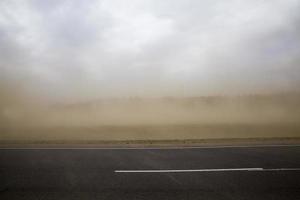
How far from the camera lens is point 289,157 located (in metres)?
12.8

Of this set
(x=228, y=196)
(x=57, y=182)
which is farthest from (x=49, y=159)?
(x=228, y=196)

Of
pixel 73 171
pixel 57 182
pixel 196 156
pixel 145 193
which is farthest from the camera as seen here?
pixel 196 156

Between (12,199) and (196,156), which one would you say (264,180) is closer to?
(196,156)

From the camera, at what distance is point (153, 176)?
9.61 m

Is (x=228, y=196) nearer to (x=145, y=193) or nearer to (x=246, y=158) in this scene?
(x=145, y=193)

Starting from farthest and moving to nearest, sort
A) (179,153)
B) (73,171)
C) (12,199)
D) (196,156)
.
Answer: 1. (179,153)
2. (196,156)
3. (73,171)
4. (12,199)

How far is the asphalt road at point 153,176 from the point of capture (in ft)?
25.2

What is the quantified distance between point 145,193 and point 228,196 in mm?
1718

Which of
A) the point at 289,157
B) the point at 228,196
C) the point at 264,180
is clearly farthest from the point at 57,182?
the point at 289,157

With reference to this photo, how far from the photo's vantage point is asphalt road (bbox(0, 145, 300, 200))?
25.2 ft

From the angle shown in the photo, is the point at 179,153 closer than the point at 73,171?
No

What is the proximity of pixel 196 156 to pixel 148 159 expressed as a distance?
1833mm

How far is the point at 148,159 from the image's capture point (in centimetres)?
1264

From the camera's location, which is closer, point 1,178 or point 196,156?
point 1,178
